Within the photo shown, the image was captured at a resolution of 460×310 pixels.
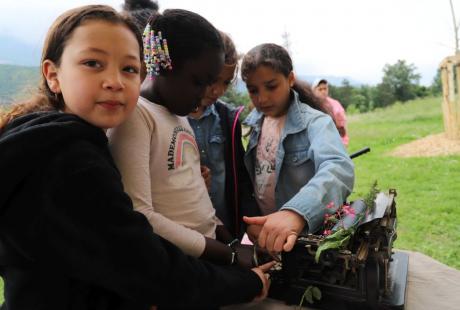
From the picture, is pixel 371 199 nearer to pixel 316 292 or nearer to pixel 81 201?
pixel 316 292

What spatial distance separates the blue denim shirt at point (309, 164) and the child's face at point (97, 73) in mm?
603

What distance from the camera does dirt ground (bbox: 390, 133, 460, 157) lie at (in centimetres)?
678

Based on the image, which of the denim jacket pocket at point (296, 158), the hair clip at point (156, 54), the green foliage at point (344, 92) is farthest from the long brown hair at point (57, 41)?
the green foliage at point (344, 92)

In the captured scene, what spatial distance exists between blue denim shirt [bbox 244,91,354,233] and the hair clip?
21.8 inches

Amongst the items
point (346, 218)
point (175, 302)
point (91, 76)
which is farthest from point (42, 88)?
point (346, 218)

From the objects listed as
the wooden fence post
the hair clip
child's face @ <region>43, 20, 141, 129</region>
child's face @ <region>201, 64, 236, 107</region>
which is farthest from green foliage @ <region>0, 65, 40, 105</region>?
the wooden fence post

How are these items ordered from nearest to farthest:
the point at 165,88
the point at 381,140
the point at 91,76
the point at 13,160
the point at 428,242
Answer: the point at 13,160, the point at 91,76, the point at 165,88, the point at 428,242, the point at 381,140

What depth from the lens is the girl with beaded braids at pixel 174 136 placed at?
38.4 inches

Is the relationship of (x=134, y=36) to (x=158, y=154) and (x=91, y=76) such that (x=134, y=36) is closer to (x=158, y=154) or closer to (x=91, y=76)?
(x=91, y=76)

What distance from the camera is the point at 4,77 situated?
1.28 m

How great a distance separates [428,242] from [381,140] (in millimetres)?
6006

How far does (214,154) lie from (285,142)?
0.96 ft

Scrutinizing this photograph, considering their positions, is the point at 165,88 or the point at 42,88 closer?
the point at 42,88

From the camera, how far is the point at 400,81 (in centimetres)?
1975
